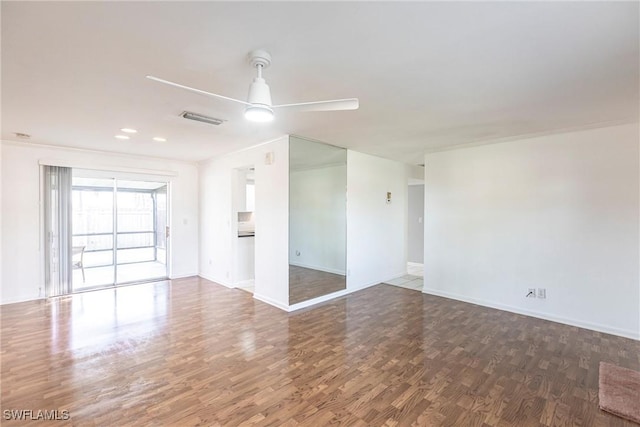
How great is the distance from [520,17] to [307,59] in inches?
50.1

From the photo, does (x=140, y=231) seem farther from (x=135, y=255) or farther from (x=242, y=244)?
(x=242, y=244)

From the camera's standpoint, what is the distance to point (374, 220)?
5758 millimetres

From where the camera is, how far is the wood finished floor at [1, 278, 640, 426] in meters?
2.12

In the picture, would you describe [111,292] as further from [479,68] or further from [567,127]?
[567,127]

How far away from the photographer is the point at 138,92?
A: 264 cm

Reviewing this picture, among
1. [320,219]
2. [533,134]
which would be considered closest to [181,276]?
[320,219]

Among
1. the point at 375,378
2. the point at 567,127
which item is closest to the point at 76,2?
the point at 375,378

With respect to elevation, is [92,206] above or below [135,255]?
above

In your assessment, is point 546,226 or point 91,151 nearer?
point 546,226

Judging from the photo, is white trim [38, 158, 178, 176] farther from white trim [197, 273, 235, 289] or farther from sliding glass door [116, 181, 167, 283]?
white trim [197, 273, 235, 289]

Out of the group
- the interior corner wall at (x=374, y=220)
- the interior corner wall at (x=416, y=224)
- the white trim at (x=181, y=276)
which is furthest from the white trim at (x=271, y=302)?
the interior corner wall at (x=416, y=224)

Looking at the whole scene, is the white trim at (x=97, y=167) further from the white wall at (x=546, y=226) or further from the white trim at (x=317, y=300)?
the white wall at (x=546, y=226)

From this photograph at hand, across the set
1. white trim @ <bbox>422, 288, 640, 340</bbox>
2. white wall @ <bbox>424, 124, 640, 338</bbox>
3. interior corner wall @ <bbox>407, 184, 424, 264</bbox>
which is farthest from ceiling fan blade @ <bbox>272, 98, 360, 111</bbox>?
interior corner wall @ <bbox>407, 184, 424, 264</bbox>

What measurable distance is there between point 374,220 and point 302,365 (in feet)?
11.4
